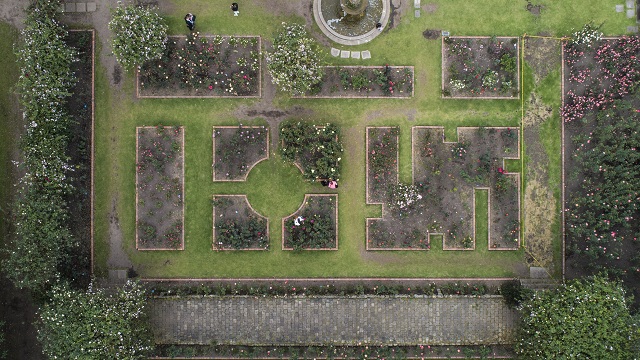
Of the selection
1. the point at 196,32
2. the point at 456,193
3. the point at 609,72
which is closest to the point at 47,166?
the point at 196,32

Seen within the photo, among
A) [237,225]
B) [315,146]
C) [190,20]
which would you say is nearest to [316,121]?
[315,146]

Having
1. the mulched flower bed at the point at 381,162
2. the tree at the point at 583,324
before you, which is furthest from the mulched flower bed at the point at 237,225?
the tree at the point at 583,324

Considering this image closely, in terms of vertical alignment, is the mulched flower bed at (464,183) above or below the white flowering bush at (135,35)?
below

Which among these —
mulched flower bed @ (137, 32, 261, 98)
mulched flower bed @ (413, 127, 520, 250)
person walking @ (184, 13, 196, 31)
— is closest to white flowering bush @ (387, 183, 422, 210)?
mulched flower bed @ (413, 127, 520, 250)

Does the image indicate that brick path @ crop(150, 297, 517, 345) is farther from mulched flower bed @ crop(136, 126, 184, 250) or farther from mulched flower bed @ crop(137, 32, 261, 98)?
mulched flower bed @ crop(137, 32, 261, 98)

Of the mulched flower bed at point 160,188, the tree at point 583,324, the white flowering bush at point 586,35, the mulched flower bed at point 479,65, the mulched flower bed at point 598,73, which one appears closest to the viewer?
the tree at point 583,324

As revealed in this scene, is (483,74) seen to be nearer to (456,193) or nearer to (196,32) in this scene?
(456,193)

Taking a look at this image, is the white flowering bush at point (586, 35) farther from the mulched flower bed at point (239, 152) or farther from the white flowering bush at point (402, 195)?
the mulched flower bed at point (239, 152)
